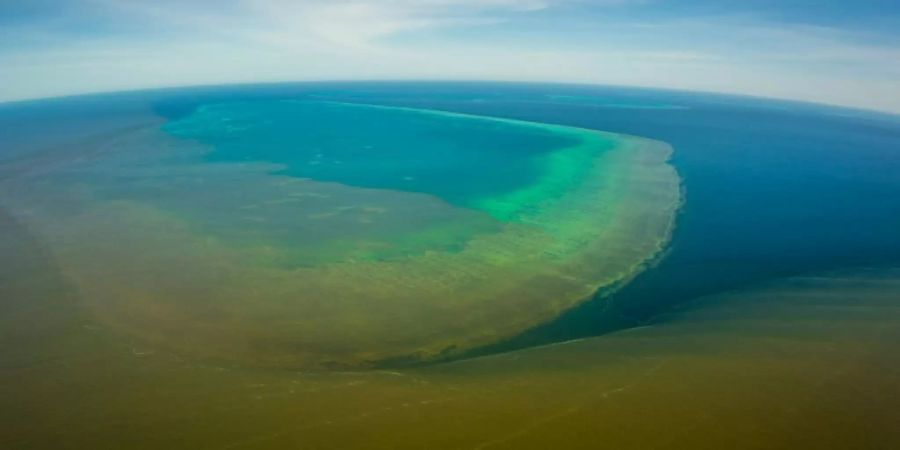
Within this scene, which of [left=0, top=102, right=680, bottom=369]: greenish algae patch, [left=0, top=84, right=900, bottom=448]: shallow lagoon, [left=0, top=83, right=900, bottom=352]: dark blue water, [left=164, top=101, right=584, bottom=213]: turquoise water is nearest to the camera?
[left=0, top=84, right=900, bottom=448]: shallow lagoon

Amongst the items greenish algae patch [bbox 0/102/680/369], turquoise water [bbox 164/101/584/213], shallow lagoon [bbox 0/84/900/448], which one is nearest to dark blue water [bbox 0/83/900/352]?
shallow lagoon [bbox 0/84/900/448]

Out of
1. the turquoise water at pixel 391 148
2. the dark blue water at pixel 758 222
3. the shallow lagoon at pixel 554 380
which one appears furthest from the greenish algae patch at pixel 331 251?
the dark blue water at pixel 758 222

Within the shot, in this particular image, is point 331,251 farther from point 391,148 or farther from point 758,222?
point 391,148

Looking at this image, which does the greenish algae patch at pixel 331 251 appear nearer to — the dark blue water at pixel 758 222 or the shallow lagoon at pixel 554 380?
the shallow lagoon at pixel 554 380

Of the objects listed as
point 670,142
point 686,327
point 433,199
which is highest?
point 670,142

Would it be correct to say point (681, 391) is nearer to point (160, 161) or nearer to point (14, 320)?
point (14, 320)

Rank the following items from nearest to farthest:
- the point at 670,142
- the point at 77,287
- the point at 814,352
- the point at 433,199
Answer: the point at 814,352 → the point at 77,287 → the point at 433,199 → the point at 670,142

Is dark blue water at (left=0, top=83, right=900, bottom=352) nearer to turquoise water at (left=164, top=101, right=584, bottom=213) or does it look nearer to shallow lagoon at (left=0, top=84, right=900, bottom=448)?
shallow lagoon at (left=0, top=84, right=900, bottom=448)

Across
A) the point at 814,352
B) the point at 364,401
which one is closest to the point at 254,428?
the point at 364,401
